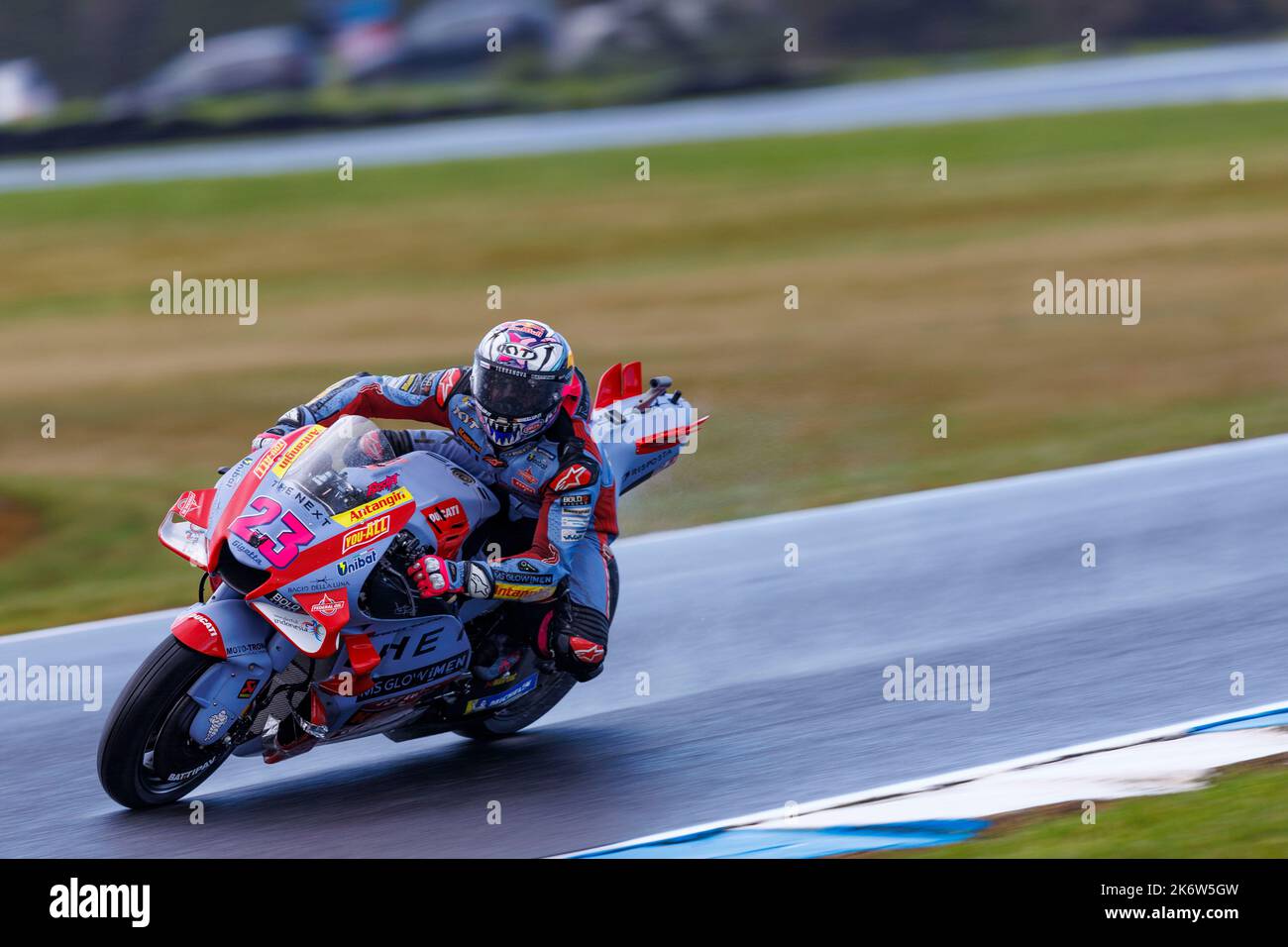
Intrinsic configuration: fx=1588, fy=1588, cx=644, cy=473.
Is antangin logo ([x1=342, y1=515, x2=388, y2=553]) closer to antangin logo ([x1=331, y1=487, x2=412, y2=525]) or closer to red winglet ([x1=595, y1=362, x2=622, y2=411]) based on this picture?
antangin logo ([x1=331, y1=487, x2=412, y2=525])

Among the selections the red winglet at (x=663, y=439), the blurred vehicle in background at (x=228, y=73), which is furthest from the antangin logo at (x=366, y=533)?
the blurred vehicle in background at (x=228, y=73)

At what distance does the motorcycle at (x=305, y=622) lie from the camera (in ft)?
17.8

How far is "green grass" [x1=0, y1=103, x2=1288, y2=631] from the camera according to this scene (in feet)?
37.5

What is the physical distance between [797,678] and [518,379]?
2232 millimetres

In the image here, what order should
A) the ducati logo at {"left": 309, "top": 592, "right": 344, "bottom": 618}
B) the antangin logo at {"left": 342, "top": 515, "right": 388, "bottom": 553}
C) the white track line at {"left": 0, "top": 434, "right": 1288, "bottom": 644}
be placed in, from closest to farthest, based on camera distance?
the ducati logo at {"left": 309, "top": 592, "right": 344, "bottom": 618} < the antangin logo at {"left": 342, "top": 515, "right": 388, "bottom": 553} < the white track line at {"left": 0, "top": 434, "right": 1288, "bottom": 644}

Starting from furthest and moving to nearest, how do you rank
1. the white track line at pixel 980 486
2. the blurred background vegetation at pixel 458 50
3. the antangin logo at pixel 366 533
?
the blurred background vegetation at pixel 458 50 → the white track line at pixel 980 486 → the antangin logo at pixel 366 533

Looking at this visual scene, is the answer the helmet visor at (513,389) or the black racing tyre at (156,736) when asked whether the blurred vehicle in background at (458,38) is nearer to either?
the helmet visor at (513,389)

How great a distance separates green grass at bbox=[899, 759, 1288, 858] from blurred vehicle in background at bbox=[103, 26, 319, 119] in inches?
826

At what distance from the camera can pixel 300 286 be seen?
711 inches

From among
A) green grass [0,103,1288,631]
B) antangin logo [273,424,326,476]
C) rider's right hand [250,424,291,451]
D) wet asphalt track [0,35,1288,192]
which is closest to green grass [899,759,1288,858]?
antangin logo [273,424,326,476]

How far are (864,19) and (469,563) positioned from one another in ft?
73.7

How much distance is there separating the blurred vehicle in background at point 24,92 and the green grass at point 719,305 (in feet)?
9.08

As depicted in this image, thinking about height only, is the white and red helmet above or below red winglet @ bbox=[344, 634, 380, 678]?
above
